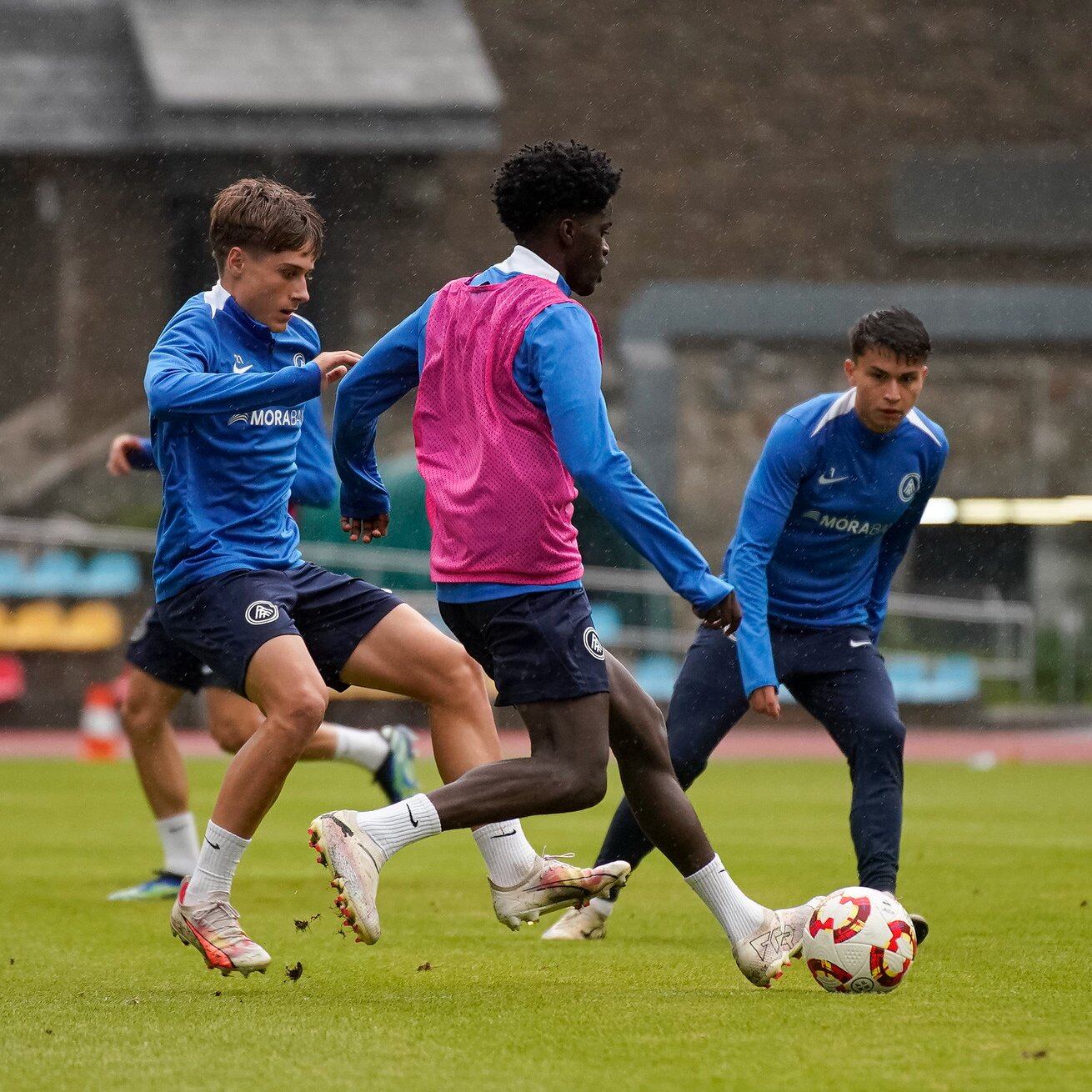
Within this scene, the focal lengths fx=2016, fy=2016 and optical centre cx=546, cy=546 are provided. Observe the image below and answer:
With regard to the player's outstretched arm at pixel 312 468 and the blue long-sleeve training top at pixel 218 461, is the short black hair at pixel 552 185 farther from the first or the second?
the player's outstretched arm at pixel 312 468

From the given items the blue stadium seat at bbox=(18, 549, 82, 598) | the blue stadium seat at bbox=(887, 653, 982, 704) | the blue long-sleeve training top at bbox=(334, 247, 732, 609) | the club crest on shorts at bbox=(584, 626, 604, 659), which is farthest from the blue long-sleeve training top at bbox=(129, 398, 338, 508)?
the blue stadium seat at bbox=(887, 653, 982, 704)

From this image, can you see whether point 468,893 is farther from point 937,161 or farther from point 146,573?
point 937,161

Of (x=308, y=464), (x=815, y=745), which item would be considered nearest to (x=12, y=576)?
(x=815, y=745)

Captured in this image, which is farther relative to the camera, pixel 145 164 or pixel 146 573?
pixel 145 164

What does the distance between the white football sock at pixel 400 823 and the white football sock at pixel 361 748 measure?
3.03m

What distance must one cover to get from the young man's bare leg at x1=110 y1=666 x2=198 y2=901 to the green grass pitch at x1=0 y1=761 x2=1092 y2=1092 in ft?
0.82

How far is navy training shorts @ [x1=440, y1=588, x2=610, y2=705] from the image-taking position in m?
4.98

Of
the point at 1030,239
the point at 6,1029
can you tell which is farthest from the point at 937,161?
the point at 6,1029

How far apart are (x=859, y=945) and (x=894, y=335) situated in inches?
74.5

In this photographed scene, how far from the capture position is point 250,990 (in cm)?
532

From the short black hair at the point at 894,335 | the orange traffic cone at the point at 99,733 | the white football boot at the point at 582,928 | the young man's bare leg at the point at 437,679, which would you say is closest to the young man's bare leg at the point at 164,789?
the white football boot at the point at 582,928

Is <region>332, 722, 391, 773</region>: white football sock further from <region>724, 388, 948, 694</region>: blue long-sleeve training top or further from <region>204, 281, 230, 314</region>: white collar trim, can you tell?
<region>204, 281, 230, 314</region>: white collar trim

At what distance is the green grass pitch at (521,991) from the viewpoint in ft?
13.7

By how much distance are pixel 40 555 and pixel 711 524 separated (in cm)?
885
